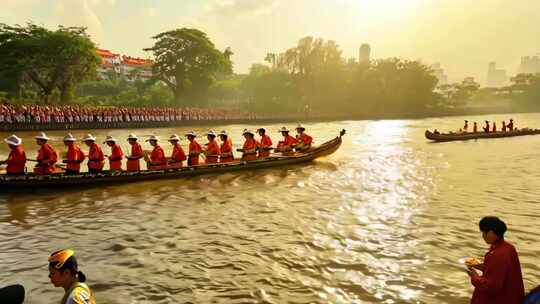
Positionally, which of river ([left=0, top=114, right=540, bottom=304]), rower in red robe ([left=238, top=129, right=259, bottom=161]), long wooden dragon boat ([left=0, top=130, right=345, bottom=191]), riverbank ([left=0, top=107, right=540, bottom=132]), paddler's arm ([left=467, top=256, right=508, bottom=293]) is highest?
riverbank ([left=0, top=107, right=540, bottom=132])

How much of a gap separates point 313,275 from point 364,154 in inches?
696

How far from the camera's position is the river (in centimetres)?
734

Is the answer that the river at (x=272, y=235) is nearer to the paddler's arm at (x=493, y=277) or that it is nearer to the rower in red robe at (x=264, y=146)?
the rower in red robe at (x=264, y=146)

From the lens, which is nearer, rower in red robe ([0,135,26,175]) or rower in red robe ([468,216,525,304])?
rower in red robe ([468,216,525,304])

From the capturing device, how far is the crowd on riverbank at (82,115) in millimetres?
33356

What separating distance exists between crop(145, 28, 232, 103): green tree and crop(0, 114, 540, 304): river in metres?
44.7

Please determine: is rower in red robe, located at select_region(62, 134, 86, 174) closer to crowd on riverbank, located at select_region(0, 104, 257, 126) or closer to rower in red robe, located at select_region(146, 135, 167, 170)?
rower in red robe, located at select_region(146, 135, 167, 170)

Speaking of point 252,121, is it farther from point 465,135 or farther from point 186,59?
point 465,135

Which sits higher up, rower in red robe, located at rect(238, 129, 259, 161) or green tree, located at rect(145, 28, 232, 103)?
green tree, located at rect(145, 28, 232, 103)

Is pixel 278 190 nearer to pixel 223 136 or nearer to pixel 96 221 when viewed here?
pixel 223 136

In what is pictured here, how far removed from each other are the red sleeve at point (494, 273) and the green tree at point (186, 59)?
57.7 m

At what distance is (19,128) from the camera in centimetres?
3353

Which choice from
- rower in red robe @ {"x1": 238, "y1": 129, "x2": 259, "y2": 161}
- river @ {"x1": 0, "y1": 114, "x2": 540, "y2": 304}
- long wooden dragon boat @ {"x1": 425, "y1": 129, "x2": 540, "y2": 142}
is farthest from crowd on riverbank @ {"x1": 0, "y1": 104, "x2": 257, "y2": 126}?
long wooden dragon boat @ {"x1": 425, "y1": 129, "x2": 540, "y2": 142}

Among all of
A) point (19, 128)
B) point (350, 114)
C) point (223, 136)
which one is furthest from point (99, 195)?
point (350, 114)
